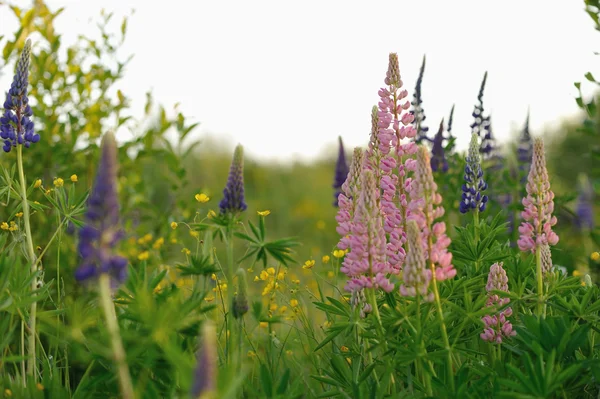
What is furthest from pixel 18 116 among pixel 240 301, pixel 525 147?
pixel 525 147

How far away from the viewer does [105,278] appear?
1.81 meters

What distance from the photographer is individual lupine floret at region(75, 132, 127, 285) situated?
5.57 ft

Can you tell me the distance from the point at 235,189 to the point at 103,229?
81 centimetres

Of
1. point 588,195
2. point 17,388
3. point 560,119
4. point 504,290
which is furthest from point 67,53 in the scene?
A: point 560,119

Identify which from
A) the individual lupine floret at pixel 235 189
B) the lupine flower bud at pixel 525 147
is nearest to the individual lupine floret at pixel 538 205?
the individual lupine floret at pixel 235 189

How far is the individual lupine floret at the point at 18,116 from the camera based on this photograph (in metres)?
3.08

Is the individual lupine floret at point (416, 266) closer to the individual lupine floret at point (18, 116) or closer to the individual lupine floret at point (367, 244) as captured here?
the individual lupine floret at point (367, 244)

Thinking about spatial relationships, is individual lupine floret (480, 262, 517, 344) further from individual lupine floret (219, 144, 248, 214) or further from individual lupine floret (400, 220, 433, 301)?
individual lupine floret (219, 144, 248, 214)

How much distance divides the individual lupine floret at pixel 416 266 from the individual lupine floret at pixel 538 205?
659mm

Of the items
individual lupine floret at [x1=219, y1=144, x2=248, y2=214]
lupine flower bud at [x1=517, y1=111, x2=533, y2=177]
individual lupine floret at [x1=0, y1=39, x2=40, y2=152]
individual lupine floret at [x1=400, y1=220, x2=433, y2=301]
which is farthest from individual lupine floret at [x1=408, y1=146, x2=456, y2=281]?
lupine flower bud at [x1=517, y1=111, x2=533, y2=177]

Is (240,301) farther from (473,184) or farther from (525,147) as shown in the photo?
(525,147)

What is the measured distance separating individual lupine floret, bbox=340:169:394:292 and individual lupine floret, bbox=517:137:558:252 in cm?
67

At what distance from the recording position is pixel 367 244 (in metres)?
2.48

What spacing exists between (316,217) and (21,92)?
450 inches
